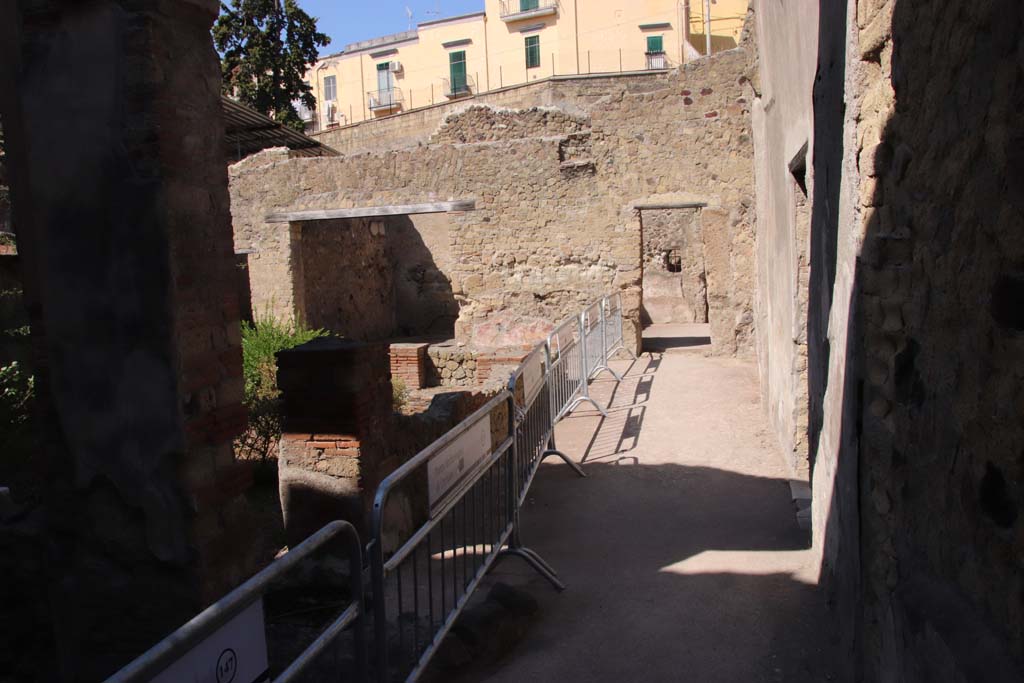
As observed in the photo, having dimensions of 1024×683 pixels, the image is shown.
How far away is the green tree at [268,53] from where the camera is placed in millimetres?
29016

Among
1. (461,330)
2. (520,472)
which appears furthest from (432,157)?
(520,472)

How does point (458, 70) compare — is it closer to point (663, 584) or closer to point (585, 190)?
point (585, 190)

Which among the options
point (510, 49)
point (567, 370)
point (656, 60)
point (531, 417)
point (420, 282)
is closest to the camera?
point (531, 417)

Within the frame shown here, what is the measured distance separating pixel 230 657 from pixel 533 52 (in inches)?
1417

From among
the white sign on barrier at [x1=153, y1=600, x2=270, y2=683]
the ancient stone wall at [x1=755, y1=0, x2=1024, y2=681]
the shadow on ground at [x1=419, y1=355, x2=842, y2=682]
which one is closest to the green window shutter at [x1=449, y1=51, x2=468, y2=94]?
the shadow on ground at [x1=419, y1=355, x2=842, y2=682]

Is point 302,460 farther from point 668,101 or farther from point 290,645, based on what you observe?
point 668,101

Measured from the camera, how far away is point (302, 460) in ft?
15.8

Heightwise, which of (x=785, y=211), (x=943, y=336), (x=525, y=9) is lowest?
(x=943, y=336)

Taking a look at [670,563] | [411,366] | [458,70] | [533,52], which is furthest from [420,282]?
[458,70]

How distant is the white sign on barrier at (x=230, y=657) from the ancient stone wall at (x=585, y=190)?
10414 mm

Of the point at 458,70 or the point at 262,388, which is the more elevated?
the point at 458,70

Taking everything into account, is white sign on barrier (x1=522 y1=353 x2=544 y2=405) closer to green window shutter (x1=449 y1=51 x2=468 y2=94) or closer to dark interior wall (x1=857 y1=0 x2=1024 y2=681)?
dark interior wall (x1=857 y1=0 x2=1024 y2=681)

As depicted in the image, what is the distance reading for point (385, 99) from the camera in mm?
Answer: 38750

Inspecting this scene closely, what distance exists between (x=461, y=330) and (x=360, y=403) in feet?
30.4
